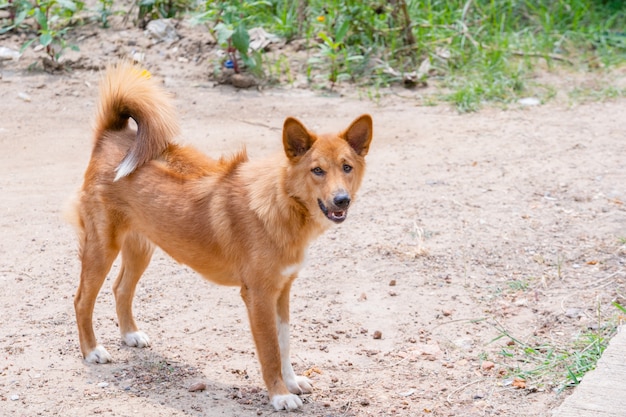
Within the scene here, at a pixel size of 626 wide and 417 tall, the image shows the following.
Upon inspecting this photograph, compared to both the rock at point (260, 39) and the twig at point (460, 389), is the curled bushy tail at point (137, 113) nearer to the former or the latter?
the twig at point (460, 389)

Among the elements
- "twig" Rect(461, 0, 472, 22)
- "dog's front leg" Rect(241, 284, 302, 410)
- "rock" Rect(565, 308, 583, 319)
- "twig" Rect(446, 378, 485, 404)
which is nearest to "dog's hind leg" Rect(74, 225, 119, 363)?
"dog's front leg" Rect(241, 284, 302, 410)

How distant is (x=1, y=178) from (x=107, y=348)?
2.67 metres

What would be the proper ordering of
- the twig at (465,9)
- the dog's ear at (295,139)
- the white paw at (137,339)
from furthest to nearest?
the twig at (465,9) → the white paw at (137,339) → the dog's ear at (295,139)

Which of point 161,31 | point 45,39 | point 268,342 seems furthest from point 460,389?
point 161,31

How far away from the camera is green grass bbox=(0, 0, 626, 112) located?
9.05 metres

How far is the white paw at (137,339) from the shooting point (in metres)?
5.00

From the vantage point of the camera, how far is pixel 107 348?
5039 mm

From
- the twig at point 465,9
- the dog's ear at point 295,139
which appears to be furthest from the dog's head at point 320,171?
the twig at point 465,9

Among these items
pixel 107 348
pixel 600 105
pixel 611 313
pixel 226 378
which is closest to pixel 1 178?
pixel 107 348

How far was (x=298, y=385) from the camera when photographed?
14.9 feet

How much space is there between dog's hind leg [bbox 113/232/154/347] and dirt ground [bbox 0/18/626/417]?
9 cm

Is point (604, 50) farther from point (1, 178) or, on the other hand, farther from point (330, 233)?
point (1, 178)

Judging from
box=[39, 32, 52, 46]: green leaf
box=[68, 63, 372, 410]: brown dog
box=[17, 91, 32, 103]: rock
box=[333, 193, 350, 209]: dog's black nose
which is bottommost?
box=[17, 91, 32, 103]: rock

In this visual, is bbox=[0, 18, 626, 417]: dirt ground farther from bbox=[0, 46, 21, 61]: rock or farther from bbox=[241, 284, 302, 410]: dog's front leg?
bbox=[0, 46, 21, 61]: rock
